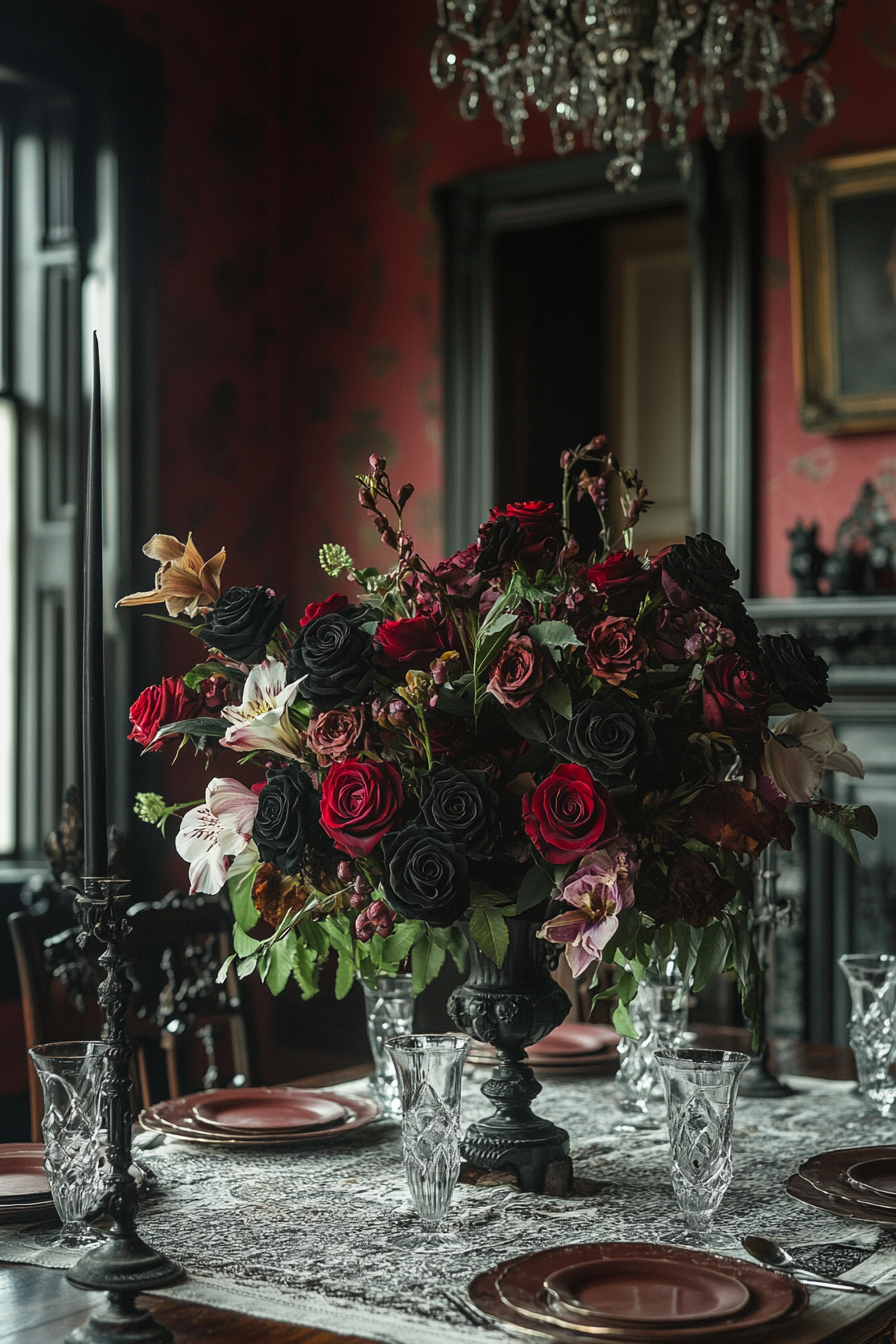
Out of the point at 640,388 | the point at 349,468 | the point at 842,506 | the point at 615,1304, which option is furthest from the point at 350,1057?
the point at 615,1304

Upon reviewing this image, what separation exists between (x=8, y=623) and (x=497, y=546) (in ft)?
9.97

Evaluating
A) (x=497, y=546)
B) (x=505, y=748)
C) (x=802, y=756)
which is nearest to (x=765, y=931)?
(x=802, y=756)

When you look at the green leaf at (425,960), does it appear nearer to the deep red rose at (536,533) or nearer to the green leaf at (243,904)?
the green leaf at (243,904)

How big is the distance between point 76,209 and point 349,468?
3.62 ft

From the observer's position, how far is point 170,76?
15.1 feet

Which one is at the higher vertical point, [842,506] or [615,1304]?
[842,506]

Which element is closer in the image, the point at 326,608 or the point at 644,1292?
the point at 644,1292

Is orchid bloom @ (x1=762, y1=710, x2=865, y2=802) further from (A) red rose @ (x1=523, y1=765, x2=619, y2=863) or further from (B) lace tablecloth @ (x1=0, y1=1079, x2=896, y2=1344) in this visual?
(B) lace tablecloth @ (x1=0, y1=1079, x2=896, y2=1344)

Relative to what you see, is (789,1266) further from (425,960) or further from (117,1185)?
(117,1185)

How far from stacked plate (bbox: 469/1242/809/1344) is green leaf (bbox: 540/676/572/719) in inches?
17.6

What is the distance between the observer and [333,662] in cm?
145

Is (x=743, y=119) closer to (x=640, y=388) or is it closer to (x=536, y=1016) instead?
(x=640, y=388)

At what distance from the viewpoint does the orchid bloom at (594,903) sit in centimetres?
138

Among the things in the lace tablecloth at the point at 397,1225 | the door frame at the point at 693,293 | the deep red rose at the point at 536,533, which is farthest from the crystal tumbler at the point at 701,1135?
the door frame at the point at 693,293
